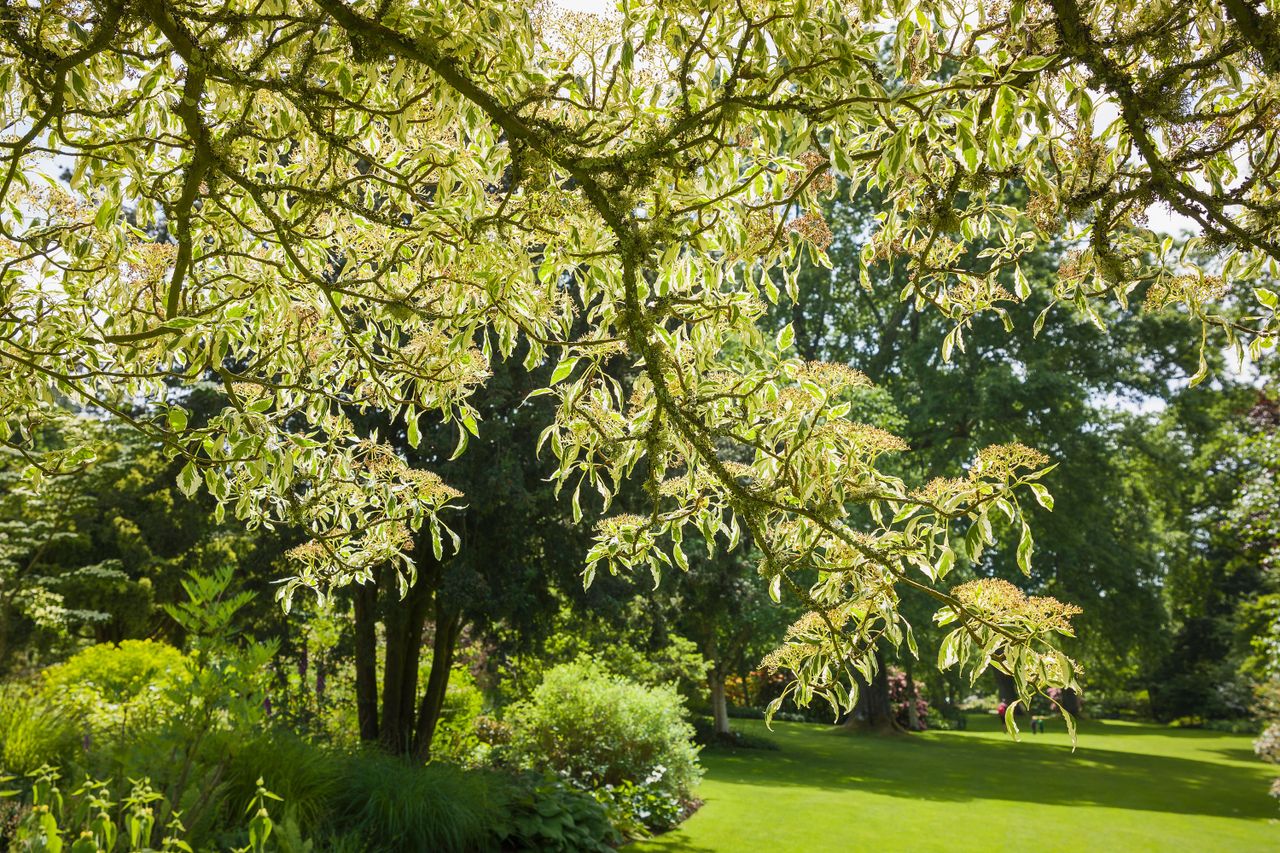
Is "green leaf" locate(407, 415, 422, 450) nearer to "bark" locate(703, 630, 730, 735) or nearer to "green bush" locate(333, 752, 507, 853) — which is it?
"green bush" locate(333, 752, 507, 853)

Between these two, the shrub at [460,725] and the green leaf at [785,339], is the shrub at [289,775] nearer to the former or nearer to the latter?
the shrub at [460,725]

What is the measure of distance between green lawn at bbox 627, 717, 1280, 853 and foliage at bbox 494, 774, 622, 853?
3.42 ft

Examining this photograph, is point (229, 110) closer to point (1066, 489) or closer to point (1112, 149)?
point (1112, 149)

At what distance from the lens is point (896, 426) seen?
16.3 metres

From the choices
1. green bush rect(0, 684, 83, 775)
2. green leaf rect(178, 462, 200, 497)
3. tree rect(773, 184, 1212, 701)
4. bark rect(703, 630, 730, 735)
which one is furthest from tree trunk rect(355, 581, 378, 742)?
tree rect(773, 184, 1212, 701)

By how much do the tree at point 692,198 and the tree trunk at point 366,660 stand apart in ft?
18.4

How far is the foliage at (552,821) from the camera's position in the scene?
6.06 meters

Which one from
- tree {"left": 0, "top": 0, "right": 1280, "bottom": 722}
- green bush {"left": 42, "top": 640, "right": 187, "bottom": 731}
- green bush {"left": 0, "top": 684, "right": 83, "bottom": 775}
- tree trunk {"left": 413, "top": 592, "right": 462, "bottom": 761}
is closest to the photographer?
tree {"left": 0, "top": 0, "right": 1280, "bottom": 722}

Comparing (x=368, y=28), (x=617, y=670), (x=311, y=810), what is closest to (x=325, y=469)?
(x=368, y=28)

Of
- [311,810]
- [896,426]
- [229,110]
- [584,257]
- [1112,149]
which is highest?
[896,426]

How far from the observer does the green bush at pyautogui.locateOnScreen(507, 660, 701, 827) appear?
9.44m

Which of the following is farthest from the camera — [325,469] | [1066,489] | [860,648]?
[1066,489]

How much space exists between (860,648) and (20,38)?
273 cm

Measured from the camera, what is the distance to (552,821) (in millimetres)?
6258
